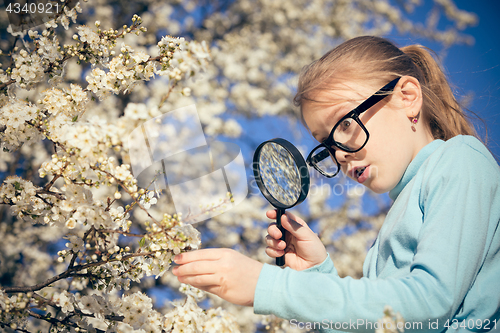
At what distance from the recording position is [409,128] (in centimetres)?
179

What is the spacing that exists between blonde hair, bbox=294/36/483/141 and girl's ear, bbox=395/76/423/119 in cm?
9

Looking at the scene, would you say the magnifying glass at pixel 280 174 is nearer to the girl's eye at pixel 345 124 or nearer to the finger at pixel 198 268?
the girl's eye at pixel 345 124

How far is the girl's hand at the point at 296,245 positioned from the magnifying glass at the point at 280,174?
1.9 inches

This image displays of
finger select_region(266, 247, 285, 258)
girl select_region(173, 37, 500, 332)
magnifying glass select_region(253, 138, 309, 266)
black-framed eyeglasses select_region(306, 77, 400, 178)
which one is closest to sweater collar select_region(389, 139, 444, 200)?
girl select_region(173, 37, 500, 332)

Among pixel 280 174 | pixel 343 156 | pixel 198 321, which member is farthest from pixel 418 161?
pixel 198 321

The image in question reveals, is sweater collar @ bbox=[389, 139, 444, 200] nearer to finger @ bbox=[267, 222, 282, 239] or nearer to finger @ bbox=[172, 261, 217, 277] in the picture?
finger @ bbox=[267, 222, 282, 239]

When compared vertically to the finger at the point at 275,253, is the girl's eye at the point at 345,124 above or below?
above

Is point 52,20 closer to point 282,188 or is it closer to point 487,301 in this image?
point 282,188

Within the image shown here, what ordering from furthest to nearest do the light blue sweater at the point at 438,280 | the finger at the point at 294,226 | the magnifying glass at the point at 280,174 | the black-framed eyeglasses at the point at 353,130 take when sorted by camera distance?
the finger at the point at 294,226
the black-framed eyeglasses at the point at 353,130
the magnifying glass at the point at 280,174
the light blue sweater at the point at 438,280

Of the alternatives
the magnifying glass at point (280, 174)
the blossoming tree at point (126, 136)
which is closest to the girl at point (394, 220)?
the magnifying glass at point (280, 174)

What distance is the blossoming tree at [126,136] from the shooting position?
1.25 m

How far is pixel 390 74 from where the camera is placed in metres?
1.93

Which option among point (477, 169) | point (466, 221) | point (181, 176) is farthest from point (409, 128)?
point (181, 176)

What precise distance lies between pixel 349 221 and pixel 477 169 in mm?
5183
